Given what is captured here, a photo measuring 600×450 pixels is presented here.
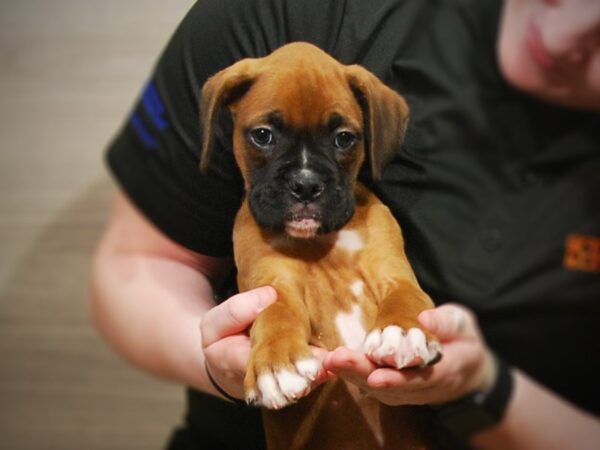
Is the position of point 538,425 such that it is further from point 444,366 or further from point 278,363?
point 278,363

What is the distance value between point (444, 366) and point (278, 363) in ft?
0.44

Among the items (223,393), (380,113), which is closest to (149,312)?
(223,393)

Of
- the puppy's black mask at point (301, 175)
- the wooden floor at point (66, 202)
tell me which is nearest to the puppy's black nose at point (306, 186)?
the puppy's black mask at point (301, 175)

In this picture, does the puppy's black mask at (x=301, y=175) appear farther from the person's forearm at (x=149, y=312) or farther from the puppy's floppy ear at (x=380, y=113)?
the person's forearm at (x=149, y=312)

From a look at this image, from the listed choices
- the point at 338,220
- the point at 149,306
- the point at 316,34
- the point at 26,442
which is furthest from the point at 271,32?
the point at 26,442

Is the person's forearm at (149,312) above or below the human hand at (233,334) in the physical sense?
below

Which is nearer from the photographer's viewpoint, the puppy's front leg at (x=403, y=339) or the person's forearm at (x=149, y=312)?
the puppy's front leg at (x=403, y=339)

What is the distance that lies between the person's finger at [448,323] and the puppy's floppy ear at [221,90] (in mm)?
254

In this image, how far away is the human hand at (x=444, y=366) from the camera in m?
0.59

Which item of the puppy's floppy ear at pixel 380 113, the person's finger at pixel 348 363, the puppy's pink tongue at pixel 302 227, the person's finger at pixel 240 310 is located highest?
the puppy's floppy ear at pixel 380 113

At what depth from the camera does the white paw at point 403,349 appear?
574 millimetres

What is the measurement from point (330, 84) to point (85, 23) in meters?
0.27

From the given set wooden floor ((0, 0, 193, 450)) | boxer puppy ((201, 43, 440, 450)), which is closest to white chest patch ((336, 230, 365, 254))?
→ boxer puppy ((201, 43, 440, 450))

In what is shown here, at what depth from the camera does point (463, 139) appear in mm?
615
